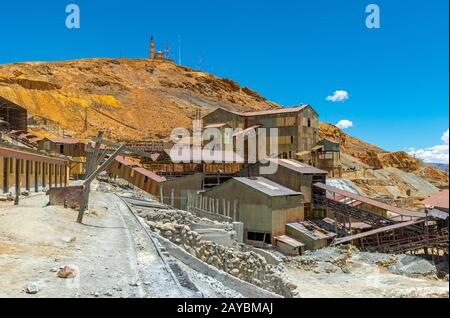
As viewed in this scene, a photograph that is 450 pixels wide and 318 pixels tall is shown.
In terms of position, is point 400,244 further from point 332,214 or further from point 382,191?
point 382,191

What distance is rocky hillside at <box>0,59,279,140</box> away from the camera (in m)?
78.9

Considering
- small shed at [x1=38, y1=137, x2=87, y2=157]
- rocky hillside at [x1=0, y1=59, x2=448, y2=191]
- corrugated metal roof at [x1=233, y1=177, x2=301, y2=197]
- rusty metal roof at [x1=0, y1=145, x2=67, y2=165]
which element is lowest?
corrugated metal roof at [x1=233, y1=177, x2=301, y2=197]

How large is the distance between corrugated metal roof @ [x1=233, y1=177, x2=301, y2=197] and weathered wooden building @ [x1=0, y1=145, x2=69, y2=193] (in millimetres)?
14627

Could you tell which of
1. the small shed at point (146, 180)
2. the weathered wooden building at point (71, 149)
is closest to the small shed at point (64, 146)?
the weathered wooden building at point (71, 149)

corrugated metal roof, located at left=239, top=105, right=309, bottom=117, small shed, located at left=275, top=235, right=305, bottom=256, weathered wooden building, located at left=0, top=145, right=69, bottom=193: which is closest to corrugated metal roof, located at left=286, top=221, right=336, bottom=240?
small shed, located at left=275, top=235, right=305, bottom=256

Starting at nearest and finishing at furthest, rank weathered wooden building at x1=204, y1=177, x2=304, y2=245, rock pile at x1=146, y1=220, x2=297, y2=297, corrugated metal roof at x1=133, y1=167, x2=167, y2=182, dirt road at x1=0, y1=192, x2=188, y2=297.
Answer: dirt road at x1=0, y1=192, x2=188, y2=297
rock pile at x1=146, y1=220, x2=297, y2=297
weathered wooden building at x1=204, y1=177, x2=304, y2=245
corrugated metal roof at x1=133, y1=167, x2=167, y2=182

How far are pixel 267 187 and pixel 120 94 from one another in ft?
256

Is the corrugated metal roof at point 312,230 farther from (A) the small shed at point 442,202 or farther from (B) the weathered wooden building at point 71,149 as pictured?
(B) the weathered wooden building at point 71,149

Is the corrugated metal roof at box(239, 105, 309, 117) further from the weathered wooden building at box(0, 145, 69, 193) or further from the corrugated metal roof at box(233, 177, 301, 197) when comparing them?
the weathered wooden building at box(0, 145, 69, 193)

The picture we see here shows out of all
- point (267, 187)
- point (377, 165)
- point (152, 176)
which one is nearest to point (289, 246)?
point (267, 187)

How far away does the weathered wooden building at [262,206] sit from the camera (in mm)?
29531

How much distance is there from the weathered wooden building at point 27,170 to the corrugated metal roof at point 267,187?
14627mm

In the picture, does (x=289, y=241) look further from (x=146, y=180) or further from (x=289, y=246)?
(x=146, y=180)

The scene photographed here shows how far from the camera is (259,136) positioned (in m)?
→ 53.1
